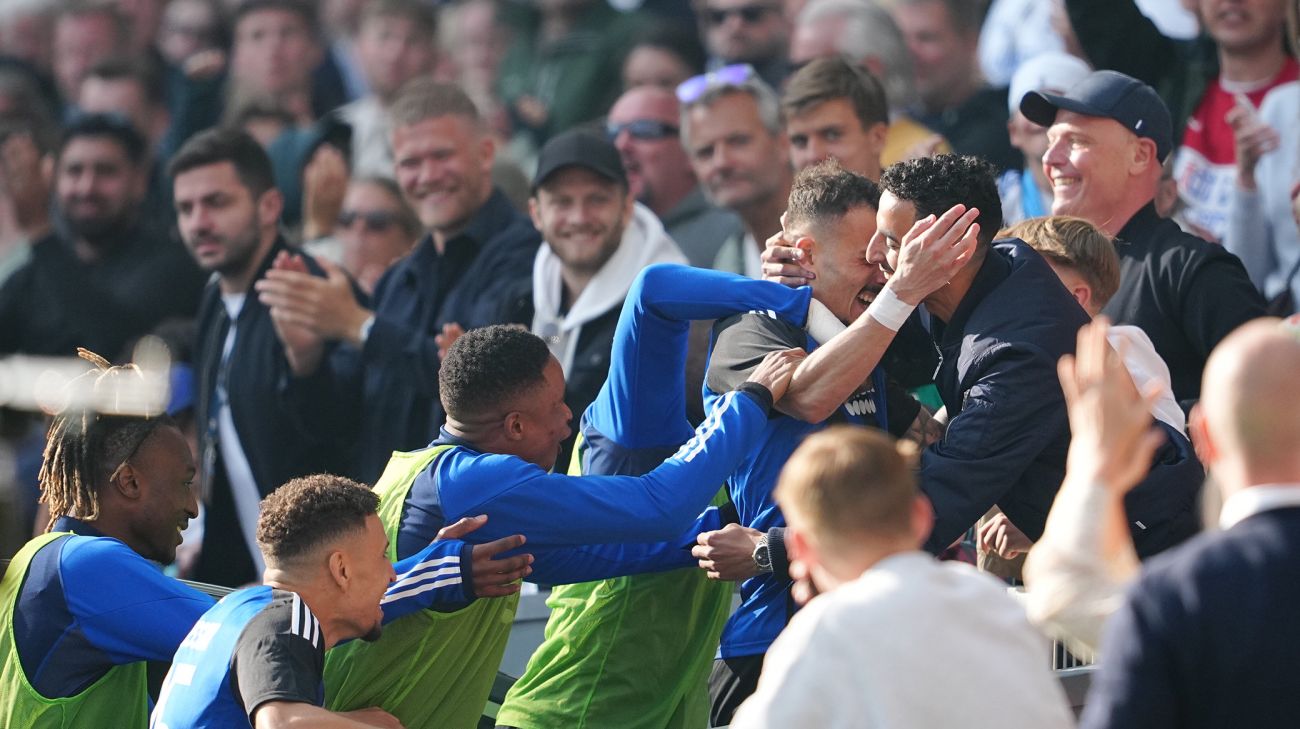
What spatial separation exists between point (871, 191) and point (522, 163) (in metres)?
5.24

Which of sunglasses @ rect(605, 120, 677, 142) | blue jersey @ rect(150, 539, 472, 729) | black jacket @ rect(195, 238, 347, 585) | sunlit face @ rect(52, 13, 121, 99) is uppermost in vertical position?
sunlit face @ rect(52, 13, 121, 99)

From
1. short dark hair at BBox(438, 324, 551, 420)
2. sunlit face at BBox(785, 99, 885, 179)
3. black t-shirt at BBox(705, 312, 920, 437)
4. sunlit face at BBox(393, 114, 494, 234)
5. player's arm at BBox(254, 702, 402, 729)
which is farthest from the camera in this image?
sunlit face at BBox(393, 114, 494, 234)

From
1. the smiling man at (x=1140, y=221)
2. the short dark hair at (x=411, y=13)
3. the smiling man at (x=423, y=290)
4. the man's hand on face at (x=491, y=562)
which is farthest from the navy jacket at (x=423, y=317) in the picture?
the short dark hair at (x=411, y=13)

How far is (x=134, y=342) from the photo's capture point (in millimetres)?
9195

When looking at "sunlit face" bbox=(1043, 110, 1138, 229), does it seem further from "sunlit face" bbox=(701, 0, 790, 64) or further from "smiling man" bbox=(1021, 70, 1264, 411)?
"sunlit face" bbox=(701, 0, 790, 64)

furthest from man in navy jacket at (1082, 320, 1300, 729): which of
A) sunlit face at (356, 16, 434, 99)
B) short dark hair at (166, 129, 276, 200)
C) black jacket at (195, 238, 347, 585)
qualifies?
sunlit face at (356, 16, 434, 99)

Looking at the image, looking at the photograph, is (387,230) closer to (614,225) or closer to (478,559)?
(614,225)

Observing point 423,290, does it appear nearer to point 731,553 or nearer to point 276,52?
point 731,553

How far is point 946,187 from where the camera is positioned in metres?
4.73

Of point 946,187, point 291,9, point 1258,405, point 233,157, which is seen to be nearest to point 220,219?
point 233,157

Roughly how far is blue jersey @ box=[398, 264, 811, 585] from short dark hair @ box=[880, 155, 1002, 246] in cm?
42

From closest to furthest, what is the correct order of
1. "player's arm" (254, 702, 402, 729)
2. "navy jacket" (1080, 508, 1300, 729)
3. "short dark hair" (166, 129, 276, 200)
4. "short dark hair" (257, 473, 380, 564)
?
"navy jacket" (1080, 508, 1300, 729)
"player's arm" (254, 702, 402, 729)
"short dark hair" (257, 473, 380, 564)
"short dark hair" (166, 129, 276, 200)

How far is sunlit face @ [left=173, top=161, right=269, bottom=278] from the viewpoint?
26.9 ft

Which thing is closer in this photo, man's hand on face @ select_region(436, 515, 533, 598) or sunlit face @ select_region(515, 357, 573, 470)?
man's hand on face @ select_region(436, 515, 533, 598)
